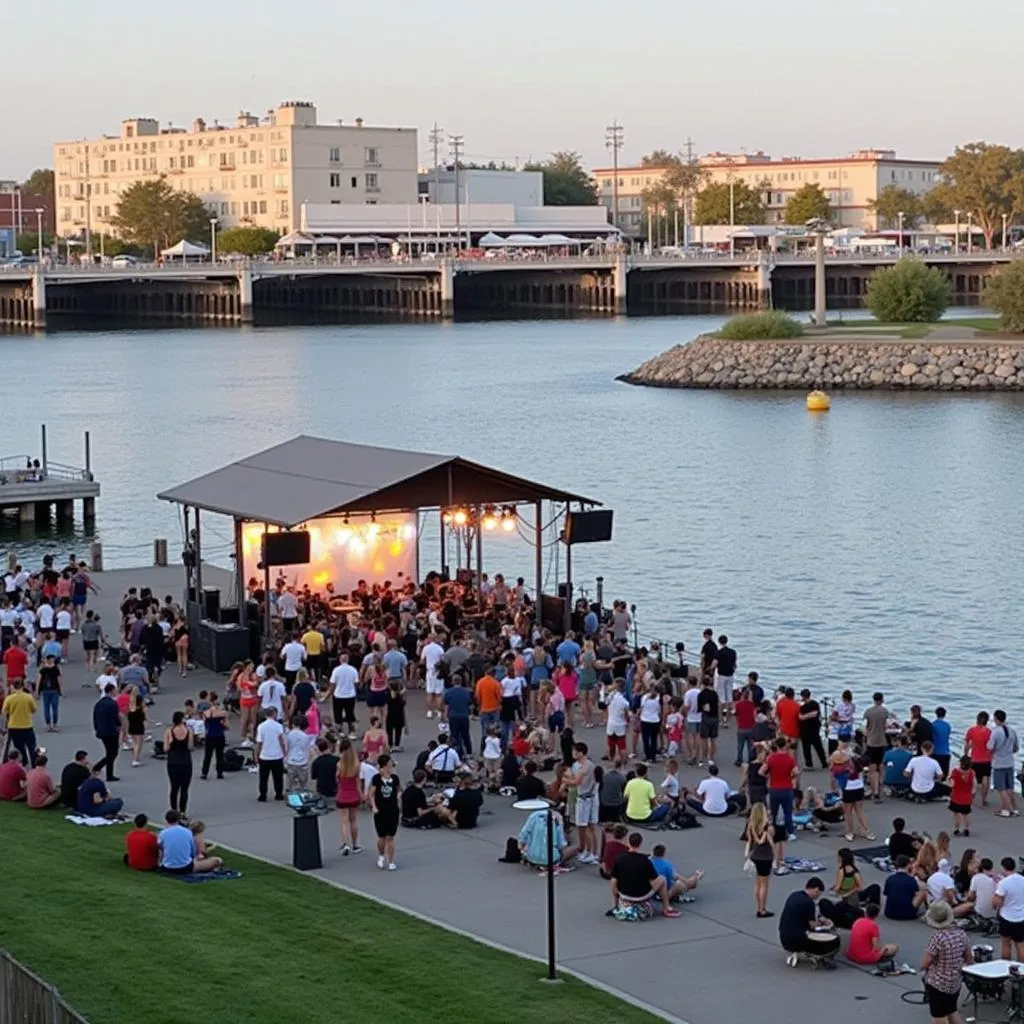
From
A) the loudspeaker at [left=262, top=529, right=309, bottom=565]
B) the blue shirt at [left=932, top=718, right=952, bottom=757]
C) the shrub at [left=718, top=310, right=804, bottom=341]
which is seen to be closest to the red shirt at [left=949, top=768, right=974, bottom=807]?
the blue shirt at [left=932, top=718, right=952, bottom=757]

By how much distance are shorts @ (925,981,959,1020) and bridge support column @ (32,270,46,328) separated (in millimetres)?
153853

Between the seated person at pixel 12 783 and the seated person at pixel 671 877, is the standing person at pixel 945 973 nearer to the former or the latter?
the seated person at pixel 671 877

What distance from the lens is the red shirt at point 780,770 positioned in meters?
21.3

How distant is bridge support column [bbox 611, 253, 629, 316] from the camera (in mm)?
178750

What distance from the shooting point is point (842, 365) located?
10850 cm

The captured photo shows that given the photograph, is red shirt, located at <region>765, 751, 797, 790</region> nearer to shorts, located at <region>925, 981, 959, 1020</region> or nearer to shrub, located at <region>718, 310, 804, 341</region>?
shorts, located at <region>925, 981, 959, 1020</region>

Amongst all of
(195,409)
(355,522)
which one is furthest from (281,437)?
(355,522)

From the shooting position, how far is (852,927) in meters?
17.7

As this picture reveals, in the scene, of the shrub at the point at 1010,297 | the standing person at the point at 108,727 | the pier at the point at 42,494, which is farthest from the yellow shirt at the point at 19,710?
the shrub at the point at 1010,297

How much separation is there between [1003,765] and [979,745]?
34cm

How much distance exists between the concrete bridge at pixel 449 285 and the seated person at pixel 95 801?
14469 cm

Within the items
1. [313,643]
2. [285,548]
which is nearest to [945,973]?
[313,643]

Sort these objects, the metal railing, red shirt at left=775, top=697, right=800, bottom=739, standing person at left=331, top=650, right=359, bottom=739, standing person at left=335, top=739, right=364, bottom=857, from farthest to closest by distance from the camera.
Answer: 1. standing person at left=331, top=650, right=359, bottom=739
2. red shirt at left=775, top=697, right=800, bottom=739
3. standing person at left=335, top=739, right=364, bottom=857
4. the metal railing

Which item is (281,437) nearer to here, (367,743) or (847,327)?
(847,327)
